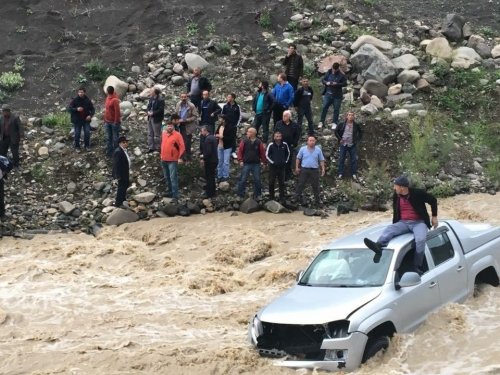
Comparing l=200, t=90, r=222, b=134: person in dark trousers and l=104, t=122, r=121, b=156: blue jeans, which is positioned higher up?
l=200, t=90, r=222, b=134: person in dark trousers

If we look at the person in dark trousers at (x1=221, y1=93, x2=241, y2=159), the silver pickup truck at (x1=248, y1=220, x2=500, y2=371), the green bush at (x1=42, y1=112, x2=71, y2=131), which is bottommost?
the silver pickup truck at (x1=248, y1=220, x2=500, y2=371)

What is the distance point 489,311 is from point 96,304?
627 centimetres

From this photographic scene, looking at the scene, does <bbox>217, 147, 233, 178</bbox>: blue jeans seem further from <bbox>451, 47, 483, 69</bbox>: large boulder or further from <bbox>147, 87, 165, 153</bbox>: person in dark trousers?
<bbox>451, 47, 483, 69</bbox>: large boulder

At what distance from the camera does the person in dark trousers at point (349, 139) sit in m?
17.9

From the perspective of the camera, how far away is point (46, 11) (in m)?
26.8

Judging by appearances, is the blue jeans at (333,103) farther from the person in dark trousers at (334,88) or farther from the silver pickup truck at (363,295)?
the silver pickup truck at (363,295)

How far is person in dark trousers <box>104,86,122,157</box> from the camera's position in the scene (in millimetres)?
19062

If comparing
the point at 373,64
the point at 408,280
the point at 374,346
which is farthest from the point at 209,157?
the point at 374,346

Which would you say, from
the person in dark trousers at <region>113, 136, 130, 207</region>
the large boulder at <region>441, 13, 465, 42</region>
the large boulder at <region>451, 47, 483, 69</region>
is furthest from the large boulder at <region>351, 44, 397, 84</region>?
the person in dark trousers at <region>113, 136, 130, 207</region>

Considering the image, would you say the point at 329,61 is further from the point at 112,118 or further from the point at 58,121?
the point at 58,121

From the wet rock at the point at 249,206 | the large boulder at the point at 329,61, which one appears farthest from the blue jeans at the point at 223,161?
the large boulder at the point at 329,61

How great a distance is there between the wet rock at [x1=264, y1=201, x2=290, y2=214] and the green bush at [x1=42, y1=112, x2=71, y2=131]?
A: 6885mm

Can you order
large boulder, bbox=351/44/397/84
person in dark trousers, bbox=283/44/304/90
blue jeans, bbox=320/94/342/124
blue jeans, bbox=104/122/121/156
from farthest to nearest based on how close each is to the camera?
large boulder, bbox=351/44/397/84 < person in dark trousers, bbox=283/44/304/90 < blue jeans, bbox=320/94/342/124 < blue jeans, bbox=104/122/121/156

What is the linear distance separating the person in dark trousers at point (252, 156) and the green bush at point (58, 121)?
6.16 metres
